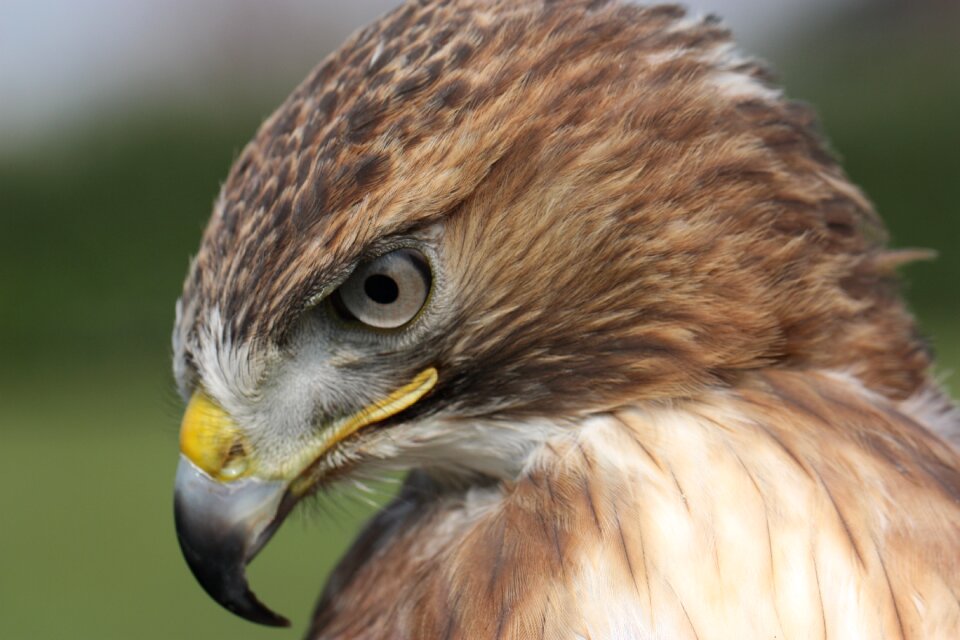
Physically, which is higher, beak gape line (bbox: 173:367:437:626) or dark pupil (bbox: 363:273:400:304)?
dark pupil (bbox: 363:273:400:304)

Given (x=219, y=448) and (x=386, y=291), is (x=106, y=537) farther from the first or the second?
(x=386, y=291)

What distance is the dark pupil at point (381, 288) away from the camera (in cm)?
168

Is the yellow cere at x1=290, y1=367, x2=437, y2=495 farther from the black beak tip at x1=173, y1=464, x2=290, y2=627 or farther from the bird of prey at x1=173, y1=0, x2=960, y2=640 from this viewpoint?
the black beak tip at x1=173, y1=464, x2=290, y2=627

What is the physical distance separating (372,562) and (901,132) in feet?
35.4

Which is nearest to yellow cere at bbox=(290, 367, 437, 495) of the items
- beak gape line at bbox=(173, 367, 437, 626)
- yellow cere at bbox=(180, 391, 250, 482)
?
beak gape line at bbox=(173, 367, 437, 626)

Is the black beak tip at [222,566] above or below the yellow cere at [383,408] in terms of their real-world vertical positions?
below

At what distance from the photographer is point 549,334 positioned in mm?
1756

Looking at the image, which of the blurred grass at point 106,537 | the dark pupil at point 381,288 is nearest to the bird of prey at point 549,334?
the dark pupil at point 381,288

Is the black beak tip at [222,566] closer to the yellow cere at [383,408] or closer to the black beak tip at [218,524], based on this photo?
the black beak tip at [218,524]

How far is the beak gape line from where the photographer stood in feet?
5.79

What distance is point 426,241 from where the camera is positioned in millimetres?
1677

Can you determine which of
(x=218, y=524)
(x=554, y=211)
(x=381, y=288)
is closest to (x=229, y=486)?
(x=218, y=524)

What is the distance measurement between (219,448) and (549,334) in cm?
52

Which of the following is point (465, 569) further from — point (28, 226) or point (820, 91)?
point (820, 91)
